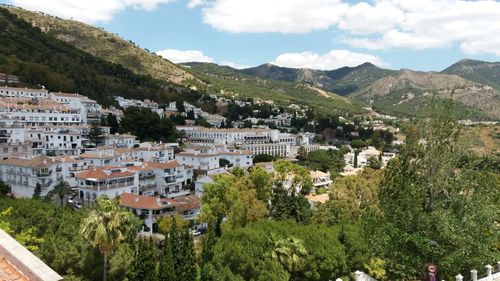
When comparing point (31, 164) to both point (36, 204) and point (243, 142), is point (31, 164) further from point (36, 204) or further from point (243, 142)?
point (243, 142)

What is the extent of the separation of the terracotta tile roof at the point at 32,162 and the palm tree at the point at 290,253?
30.3 meters

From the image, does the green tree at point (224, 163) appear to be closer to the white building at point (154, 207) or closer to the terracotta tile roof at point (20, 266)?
the white building at point (154, 207)

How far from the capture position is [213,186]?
3931 cm

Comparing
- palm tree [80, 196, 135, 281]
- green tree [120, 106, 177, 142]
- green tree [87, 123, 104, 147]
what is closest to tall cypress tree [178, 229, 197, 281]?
palm tree [80, 196, 135, 281]

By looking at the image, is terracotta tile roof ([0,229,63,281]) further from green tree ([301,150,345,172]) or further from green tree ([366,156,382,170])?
green tree ([301,150,345,172])

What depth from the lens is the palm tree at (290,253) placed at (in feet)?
85.8

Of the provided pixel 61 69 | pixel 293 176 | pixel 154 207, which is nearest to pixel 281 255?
pixel 154 207

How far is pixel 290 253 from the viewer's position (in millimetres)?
26422

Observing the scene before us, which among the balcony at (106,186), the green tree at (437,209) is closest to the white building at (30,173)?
the balcony at (106,186)

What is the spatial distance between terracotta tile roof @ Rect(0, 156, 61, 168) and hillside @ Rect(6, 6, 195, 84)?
117 metres

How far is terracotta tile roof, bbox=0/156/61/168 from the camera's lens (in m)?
46.3

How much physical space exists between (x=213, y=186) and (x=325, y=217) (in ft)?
33.5

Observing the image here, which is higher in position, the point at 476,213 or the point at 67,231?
the point at 476,213

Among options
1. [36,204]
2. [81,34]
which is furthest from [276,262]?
[81,34]
